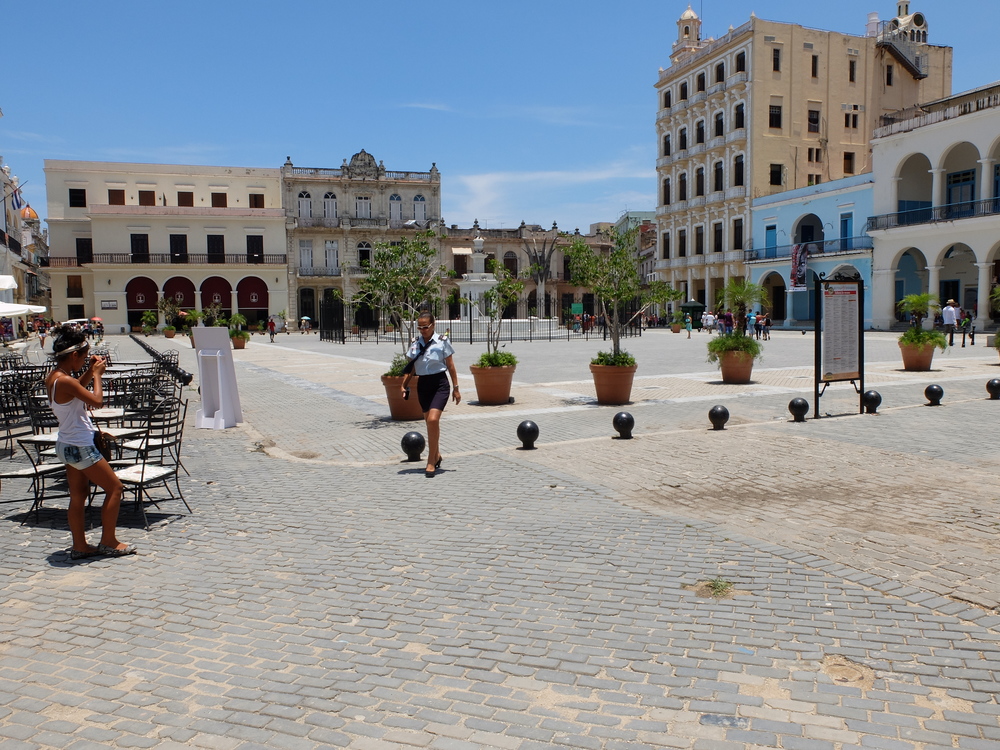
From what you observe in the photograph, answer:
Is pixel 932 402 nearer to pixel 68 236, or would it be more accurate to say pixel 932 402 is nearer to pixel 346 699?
pixel 346 699

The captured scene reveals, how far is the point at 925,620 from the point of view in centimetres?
408

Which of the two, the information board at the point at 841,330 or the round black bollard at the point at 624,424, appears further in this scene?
the information board at the point at 841,330

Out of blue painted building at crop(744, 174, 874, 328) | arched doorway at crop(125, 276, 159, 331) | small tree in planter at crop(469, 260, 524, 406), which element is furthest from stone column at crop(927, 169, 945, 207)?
arched doorway at crop(125, 276, 159, 331)

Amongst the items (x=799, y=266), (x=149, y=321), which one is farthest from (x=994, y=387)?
(x=149, y=321)

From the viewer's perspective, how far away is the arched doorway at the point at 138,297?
176 ft

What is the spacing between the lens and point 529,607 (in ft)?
14.2

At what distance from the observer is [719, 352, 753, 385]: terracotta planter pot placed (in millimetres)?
15367

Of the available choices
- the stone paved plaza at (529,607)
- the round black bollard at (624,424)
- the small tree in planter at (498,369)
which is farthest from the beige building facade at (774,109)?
the stone paved plaza at (529,607)

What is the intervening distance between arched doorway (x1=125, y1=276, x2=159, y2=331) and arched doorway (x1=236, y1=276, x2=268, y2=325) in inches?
221

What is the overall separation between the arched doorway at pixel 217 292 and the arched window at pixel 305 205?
7979mm

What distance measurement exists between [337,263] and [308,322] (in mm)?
6470

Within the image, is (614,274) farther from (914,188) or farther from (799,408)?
(914,188)

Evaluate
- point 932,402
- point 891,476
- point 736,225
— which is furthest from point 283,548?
point 736,225

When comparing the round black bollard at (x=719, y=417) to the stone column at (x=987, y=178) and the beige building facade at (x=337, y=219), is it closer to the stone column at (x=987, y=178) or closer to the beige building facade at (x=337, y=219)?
the stone column at (x=987, y=178)
